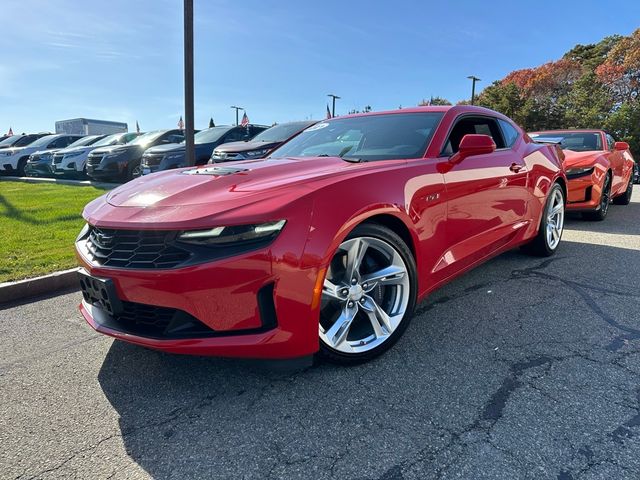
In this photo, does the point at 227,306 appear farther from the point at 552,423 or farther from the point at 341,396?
the point at 552,423

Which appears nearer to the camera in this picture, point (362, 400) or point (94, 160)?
point (362, 400)

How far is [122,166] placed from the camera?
11.6 meters

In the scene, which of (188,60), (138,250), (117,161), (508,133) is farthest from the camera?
(117,161)

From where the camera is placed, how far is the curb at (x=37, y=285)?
→ 3.71 meters

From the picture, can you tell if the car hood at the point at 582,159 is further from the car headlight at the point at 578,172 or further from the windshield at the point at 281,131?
the windshield at the point at 281,131

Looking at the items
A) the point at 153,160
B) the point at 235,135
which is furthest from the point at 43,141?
the point at 235,135

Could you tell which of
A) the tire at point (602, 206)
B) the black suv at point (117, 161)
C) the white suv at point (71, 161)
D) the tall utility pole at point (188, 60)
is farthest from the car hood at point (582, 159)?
the white suv at point (71, 161)

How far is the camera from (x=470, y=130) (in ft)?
12.2

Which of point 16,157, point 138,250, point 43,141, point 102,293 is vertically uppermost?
point 43,141

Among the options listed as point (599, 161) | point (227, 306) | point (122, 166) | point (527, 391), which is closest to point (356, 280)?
point (227, 306)

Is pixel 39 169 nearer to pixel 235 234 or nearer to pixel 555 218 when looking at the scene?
pixel 555 218

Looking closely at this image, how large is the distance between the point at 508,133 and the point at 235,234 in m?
3.31

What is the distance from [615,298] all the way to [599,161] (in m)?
4.13

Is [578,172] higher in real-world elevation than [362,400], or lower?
higher
